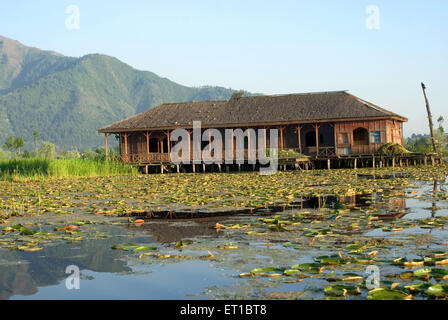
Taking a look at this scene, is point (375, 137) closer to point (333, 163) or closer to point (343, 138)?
point (343, 138)

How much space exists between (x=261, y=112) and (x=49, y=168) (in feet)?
50.1

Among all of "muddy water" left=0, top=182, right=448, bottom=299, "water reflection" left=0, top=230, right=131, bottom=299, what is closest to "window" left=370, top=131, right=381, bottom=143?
"muddy water" left=0, top=182, right=448, bottom=299

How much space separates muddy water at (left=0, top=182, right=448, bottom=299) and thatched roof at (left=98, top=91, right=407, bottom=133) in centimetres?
2370

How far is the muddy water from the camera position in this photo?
4832mm

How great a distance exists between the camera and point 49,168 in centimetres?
2694

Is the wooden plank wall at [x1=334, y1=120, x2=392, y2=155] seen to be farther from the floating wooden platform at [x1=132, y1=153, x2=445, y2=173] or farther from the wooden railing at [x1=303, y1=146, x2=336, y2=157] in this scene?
the floating wooden platform at [x1=132, y1=153, x2=445, y2=173]

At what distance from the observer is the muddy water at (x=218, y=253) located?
483 centimetres

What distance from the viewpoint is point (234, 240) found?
728 cm

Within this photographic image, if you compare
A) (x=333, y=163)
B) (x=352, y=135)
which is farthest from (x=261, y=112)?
(x=352, y=135)

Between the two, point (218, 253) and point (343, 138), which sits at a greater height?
point (343, 138)
